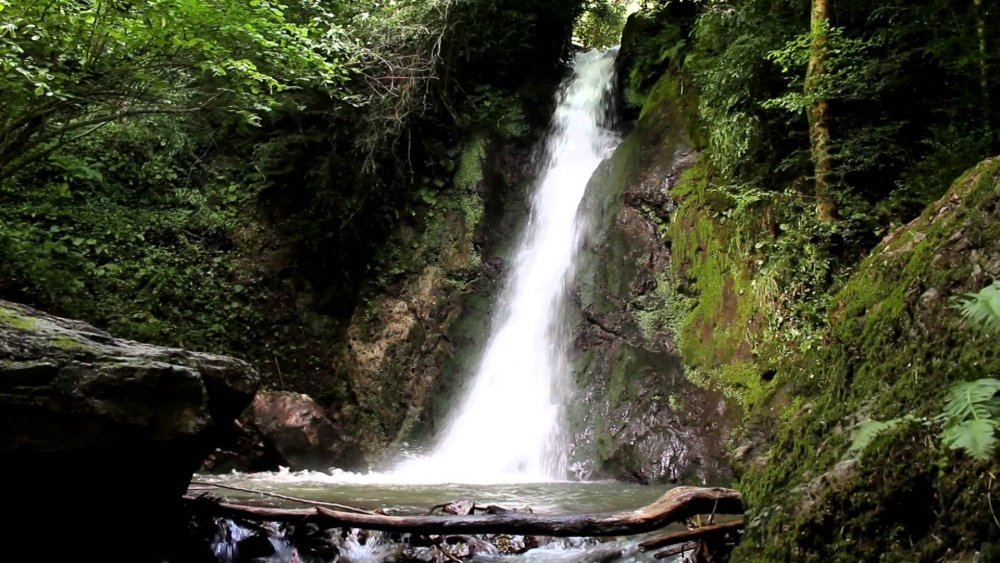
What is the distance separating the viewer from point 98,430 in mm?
3197

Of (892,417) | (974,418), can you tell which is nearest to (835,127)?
(892,417)

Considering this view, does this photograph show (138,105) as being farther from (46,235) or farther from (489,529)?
(489,529)

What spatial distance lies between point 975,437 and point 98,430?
3544mm

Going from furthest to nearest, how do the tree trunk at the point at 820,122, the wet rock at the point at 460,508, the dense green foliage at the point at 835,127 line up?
the tree trunk at the point at 820,122, the dense green foliage at the point at 835,127, the wet rock at the point at 460,508

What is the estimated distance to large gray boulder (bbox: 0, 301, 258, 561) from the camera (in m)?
3.09

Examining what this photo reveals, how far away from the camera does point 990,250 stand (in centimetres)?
224

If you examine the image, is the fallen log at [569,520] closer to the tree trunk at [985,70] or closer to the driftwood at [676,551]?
the driftwood at [676,551]

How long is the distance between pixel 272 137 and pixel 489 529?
10571mm

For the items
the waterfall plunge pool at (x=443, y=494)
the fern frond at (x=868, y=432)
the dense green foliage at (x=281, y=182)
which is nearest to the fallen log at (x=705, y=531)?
the fern frond at (x=868, y=432)

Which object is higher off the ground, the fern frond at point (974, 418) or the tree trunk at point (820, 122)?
the tree trunk at point (820, 122)

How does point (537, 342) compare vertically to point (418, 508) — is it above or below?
above

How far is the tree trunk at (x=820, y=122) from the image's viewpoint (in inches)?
243

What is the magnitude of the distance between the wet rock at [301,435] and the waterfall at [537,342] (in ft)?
3.83

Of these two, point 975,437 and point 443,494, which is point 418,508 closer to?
point 443,494
